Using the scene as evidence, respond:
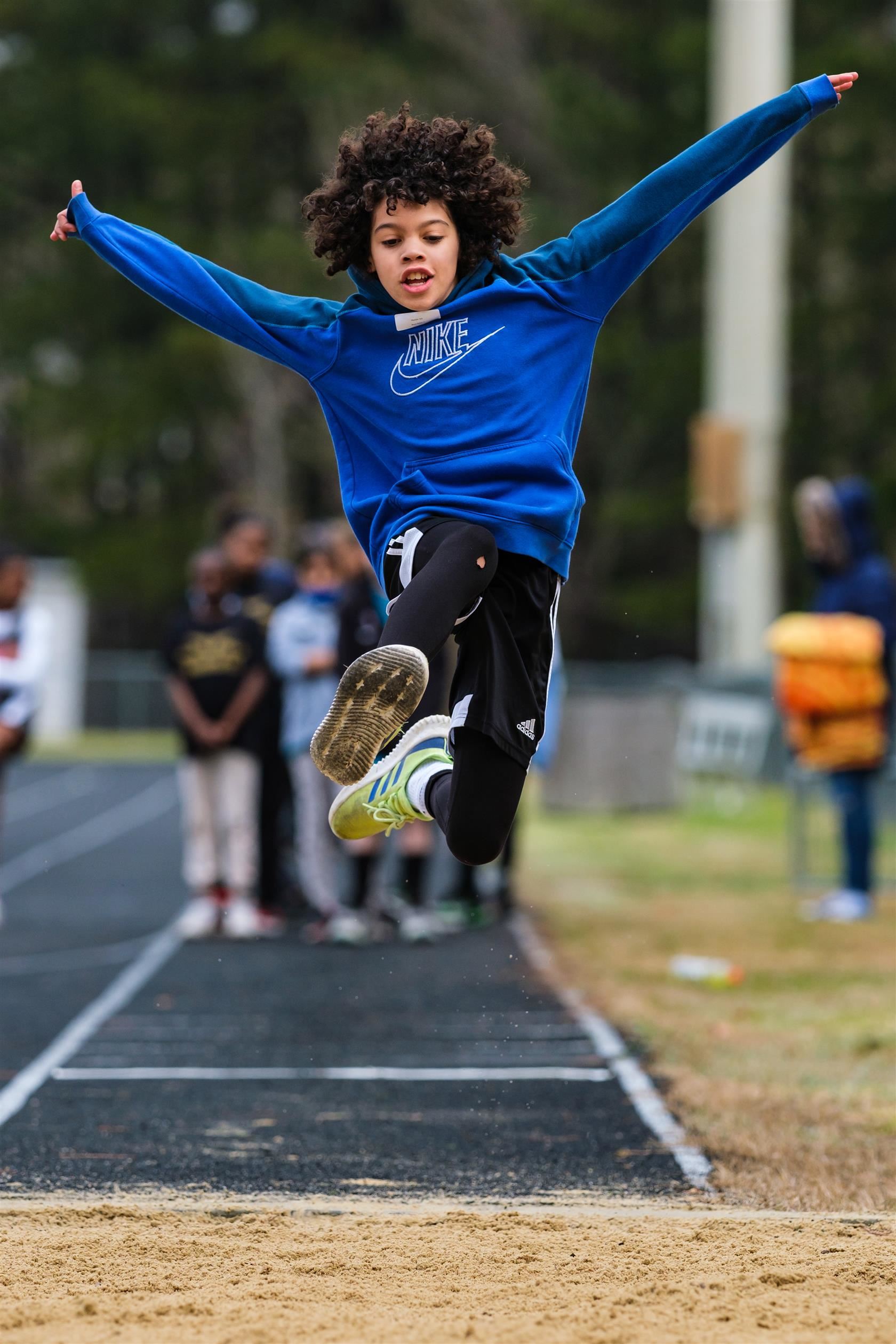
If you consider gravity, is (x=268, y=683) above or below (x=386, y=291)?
below

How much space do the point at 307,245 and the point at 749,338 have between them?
8243mm

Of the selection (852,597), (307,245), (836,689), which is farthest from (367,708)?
(307,245)

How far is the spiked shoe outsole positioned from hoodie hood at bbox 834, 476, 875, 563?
6125 millimetres

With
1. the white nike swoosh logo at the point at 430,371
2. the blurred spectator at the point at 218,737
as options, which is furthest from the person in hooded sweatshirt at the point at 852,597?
the white nike swoosh logo at the point at 430,371

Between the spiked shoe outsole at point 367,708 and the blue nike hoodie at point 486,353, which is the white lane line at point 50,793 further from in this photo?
the spiked shoe outsole at point 367,708

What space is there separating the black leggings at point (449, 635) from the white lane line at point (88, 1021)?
206cm

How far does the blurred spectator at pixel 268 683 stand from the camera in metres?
9.23

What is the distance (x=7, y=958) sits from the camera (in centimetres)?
883

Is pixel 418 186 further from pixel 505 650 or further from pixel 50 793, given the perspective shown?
pixel 50 793

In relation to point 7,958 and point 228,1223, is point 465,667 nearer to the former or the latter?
point 228,1223

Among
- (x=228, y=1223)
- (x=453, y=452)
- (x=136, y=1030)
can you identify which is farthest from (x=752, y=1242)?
(x=136, y=1030)

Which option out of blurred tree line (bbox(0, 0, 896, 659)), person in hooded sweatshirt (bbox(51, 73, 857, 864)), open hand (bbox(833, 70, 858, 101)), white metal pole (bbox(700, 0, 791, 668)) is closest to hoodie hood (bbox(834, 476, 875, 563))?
open hand (bbox(833, 70, 858, 101))

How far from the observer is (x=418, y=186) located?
4.10 m

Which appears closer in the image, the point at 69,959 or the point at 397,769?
the point at 397,769
